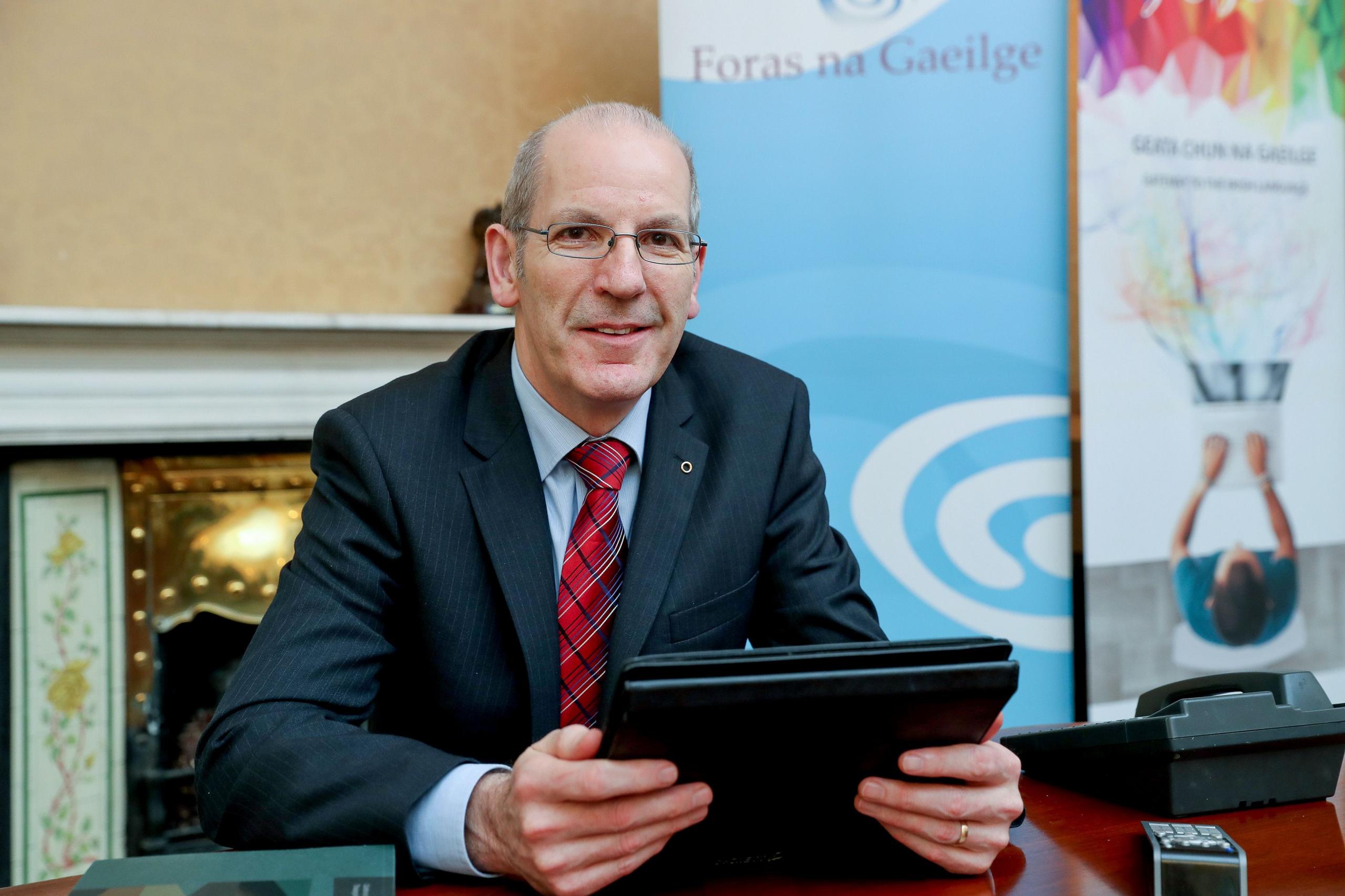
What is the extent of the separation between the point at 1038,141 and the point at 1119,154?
18cm

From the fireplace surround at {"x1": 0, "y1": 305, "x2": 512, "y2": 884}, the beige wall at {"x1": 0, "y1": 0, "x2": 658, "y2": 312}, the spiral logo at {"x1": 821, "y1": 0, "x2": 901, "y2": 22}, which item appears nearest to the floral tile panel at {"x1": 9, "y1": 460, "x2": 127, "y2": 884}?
the fireplace surround at {"x1": 0, "y1": 305, "x2": 512, "y2": 884}

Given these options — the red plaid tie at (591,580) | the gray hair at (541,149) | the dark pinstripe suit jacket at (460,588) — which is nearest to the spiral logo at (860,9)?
the gray hair at (541,149)

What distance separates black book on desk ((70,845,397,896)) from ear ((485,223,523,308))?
798 mm

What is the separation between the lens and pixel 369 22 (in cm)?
252

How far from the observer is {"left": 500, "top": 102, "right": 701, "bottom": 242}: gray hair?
1365 mm

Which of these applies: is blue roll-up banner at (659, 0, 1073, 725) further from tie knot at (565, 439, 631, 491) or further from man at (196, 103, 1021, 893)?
tie knot at (565, 439, 631, 491)

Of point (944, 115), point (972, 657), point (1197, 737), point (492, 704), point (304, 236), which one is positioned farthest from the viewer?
point (304, 236)

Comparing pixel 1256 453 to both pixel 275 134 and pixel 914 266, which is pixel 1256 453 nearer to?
pixel 914 266

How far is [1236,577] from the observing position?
239 cm

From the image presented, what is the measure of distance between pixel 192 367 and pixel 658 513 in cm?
141

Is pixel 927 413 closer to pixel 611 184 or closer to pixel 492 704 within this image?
pixel 611 184

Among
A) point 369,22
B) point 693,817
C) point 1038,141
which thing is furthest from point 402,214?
point 693,817

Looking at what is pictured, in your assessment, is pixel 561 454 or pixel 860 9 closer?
pixel 561 454

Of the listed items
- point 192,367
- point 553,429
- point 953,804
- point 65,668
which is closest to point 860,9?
point 553,429
